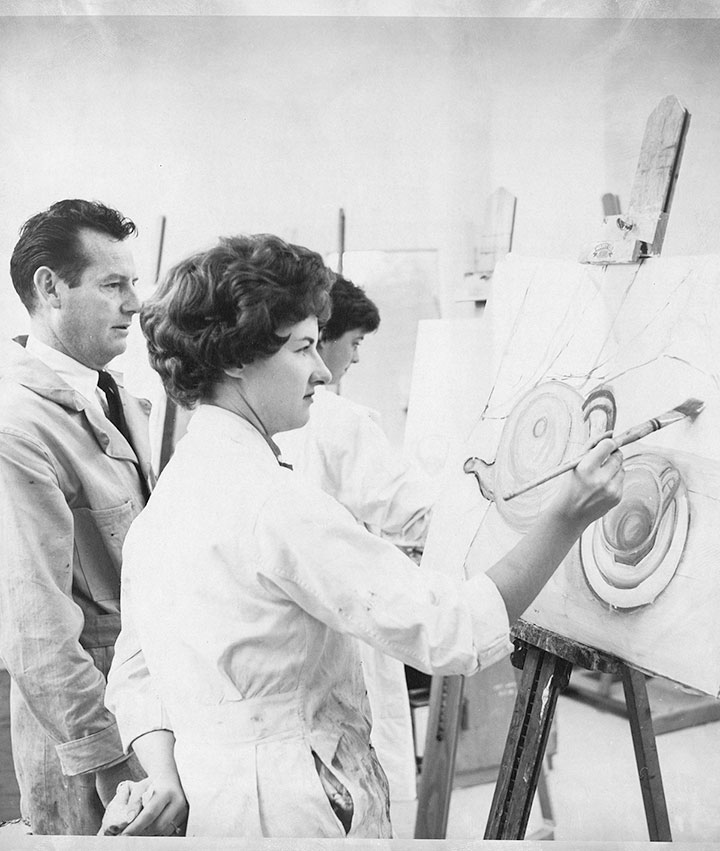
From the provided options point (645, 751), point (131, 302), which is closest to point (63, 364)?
point (131, 302)

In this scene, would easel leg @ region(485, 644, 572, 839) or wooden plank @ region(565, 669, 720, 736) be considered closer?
easel leg @ region(485, 644, 572, 839)

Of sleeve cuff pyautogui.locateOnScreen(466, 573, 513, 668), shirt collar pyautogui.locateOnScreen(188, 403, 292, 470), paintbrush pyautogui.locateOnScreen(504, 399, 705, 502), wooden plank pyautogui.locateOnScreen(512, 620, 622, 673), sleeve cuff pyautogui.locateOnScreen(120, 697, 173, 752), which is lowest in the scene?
sleeve cuff pyautogui.locateOnScreen(120, 697, 173, 752)

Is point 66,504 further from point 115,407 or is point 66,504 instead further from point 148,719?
point 148,719

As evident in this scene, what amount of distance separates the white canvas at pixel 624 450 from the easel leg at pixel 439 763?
382 mm

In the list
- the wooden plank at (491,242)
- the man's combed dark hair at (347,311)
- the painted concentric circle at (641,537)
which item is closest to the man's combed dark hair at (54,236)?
the man's combed dark hair at (347,311)

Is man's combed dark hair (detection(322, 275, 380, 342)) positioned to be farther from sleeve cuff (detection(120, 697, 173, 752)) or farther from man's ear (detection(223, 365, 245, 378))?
sleeve cuff (detection(120, 697, 173, 752))

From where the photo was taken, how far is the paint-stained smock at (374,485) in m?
1.70

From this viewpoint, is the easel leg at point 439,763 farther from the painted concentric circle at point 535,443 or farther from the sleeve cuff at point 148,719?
the sleeve cuff at point 148,719

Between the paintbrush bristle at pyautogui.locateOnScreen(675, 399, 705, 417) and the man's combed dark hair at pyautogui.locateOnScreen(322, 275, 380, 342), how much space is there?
65 centimetres

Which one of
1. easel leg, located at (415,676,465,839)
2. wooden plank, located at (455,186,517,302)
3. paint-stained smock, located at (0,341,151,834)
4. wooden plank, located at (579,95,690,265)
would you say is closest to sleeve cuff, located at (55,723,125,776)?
paint-stained smock, located at (0,341,151,834)

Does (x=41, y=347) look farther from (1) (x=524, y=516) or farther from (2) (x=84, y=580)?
(1) (x=524, y=516)

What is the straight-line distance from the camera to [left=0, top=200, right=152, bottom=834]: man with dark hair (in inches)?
61.4

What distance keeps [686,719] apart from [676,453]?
682 millimetres

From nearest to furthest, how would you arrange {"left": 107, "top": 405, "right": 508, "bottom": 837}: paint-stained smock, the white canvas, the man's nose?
{"left": 107, "top": 405, "right": 508, "bottom": 837}: paint-stained smock → the white canvas → the man's nose
